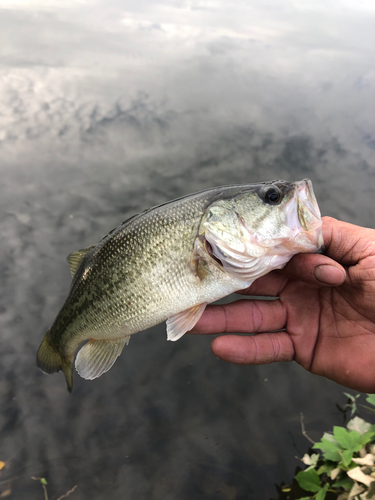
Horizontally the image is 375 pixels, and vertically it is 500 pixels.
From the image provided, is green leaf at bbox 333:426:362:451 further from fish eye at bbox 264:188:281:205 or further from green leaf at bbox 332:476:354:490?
fish eye at bbox 264:188:281:205

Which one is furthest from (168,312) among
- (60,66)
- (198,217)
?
(60,66)

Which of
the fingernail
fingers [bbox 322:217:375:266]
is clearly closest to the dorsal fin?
the fingernail

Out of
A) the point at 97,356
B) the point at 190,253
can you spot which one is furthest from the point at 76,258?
the point at 190,253

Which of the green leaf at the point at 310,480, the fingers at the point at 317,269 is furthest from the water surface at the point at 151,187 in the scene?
the fingers at the point at 317,269

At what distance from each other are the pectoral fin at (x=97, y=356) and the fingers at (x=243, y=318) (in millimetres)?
699

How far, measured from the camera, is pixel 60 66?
10938mm

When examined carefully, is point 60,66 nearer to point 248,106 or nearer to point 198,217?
point 248,106

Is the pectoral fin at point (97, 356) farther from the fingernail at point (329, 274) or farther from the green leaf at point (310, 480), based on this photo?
the green leaf at point (310, 480)

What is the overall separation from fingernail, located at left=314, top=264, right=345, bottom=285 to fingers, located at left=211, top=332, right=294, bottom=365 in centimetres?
86

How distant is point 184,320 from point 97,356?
36.0 inches

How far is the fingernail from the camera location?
2.08 meters

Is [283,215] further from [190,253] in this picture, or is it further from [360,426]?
[360,426]

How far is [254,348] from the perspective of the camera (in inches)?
106

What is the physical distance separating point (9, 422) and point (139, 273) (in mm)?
2834
